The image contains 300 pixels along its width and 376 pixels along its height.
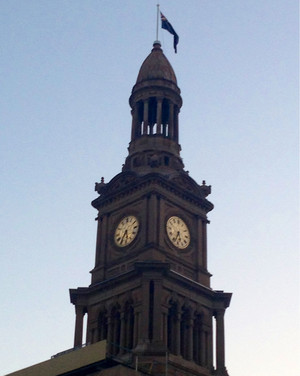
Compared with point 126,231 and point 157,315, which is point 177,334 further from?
point 126,231

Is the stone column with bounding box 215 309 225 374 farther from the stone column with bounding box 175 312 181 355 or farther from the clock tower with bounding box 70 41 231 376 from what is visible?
the stone column with bounding box 175 312 181 355

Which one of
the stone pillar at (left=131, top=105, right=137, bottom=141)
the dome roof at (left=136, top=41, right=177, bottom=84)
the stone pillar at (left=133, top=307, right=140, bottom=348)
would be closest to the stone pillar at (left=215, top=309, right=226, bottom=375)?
the stone pillar at (left=133, top=307, right=140, bottom=348)

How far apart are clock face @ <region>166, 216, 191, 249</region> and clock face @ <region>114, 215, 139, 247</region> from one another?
3.15m

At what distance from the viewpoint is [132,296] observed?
91312 mm

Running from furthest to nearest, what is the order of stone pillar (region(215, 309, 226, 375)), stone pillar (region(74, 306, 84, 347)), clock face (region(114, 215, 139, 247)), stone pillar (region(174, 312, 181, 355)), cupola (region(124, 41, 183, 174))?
cupola (region(124, 41, 183, 174)), clock face (region(114, 215, 139, 247)), stone pillar (region(74, 306, 84, 347)), stone pillar (region(215, 309, 226, 375)), stone pillar (region(174, 312, 181, 355))

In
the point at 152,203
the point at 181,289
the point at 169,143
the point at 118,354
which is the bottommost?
the point at 118,354

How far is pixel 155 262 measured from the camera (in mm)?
90312

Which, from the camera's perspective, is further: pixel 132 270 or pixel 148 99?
pixel 148 99

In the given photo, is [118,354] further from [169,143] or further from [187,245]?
[169,143]

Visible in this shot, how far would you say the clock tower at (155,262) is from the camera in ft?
294

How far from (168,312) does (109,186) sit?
1613 cm

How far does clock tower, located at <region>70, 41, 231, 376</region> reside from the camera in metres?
89.5

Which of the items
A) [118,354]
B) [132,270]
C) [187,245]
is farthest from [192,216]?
[118,354]

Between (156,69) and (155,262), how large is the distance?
25.6 m
